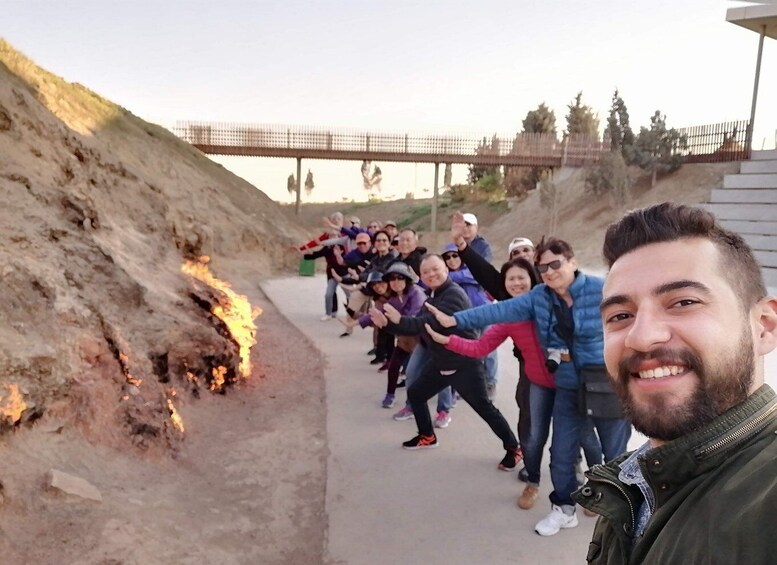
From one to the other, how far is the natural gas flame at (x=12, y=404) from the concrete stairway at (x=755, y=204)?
1678 centimetres

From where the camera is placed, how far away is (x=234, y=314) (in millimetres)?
7922

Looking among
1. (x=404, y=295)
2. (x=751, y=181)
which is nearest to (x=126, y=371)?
(x=404, y=295)

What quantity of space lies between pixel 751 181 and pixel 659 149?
5.80m

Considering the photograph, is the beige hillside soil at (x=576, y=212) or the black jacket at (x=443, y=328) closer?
the black jacket at (x=443, y=328)

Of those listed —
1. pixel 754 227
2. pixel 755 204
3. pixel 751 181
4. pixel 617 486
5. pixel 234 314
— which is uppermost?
pixel 751 181

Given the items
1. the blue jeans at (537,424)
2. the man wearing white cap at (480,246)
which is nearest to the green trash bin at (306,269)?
the man wearing white cap at (480,246)

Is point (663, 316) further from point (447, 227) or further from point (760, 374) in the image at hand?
point (447, 227)

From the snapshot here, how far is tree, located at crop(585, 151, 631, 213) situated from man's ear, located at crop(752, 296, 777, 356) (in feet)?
80.9

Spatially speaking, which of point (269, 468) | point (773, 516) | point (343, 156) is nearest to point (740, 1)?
point (343, 156)

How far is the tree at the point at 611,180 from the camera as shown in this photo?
24812 millimetres

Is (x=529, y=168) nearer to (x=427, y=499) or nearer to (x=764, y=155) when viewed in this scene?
(x=764, y=155)

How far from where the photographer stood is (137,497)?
14.1 ft

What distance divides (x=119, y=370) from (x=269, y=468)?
1623 millimetres

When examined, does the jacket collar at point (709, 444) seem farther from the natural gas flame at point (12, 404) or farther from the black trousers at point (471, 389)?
the natural gas flame at point (12, 404)
